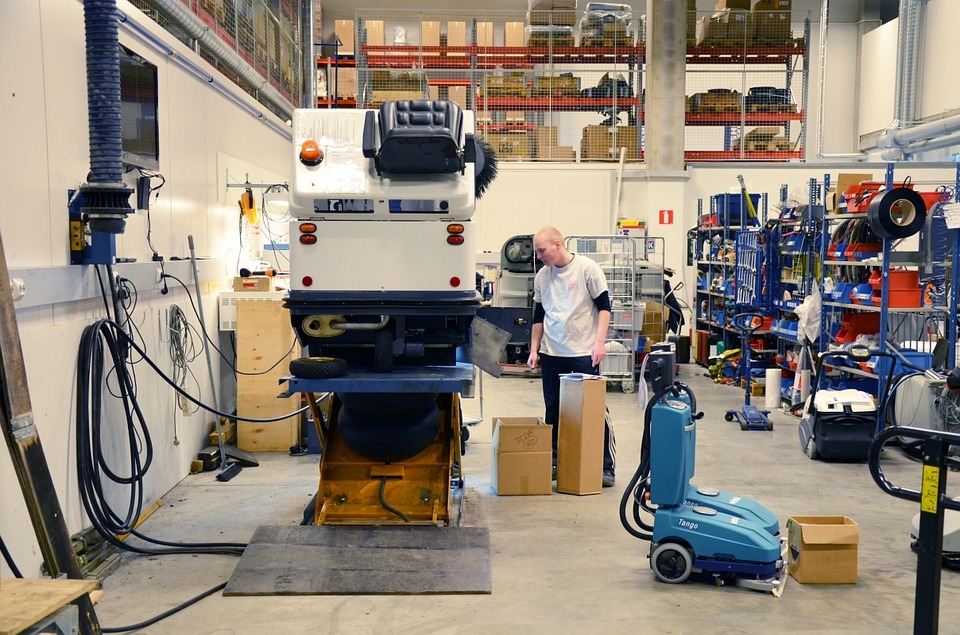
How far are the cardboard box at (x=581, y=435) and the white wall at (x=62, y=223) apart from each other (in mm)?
2397

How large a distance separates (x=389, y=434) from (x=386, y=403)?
A: 0.24 metres

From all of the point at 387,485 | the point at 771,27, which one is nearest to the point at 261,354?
the point at 387,485

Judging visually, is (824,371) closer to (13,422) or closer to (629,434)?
(629,434)

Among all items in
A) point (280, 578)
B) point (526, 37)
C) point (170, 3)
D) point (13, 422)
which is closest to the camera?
point (13, 422)

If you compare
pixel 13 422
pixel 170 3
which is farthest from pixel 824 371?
pixel 13 422

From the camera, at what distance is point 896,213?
21.1ft

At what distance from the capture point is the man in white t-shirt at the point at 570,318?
533 centimetres

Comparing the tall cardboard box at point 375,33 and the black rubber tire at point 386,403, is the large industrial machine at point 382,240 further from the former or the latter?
the tall cardboard box at point 375,33

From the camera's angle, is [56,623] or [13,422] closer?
[56,623]

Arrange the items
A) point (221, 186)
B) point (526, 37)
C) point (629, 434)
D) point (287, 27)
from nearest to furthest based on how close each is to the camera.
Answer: point (221, 186) → point (629, 434) → point (287, 27) → point (526, 37)

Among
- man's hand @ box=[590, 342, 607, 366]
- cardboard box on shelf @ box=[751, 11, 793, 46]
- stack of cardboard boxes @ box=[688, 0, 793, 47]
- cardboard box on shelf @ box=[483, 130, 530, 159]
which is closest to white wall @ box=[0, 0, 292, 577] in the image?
man's hand @ box=[590, 342, 607, 366]

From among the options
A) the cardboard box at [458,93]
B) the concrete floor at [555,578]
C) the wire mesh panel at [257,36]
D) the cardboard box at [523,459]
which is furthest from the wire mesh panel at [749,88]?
the cardboard box at [523,459]

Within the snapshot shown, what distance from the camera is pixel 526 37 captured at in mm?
13797

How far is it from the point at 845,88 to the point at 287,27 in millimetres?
9522
